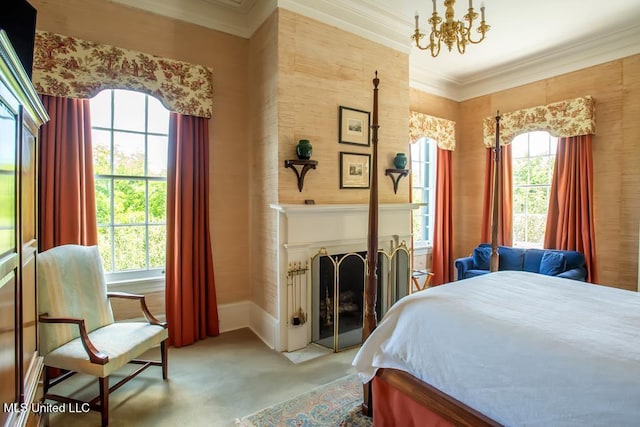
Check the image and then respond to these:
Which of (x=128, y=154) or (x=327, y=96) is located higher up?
(x=327, y=96)

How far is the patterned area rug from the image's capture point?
1.90 metres

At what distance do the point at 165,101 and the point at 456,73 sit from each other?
388 centimetres

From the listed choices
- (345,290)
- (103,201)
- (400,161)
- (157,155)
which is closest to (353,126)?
(400,161)

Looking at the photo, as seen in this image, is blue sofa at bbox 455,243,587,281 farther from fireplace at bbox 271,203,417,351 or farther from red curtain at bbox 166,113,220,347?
red curtain at bbox 166,113,220,347

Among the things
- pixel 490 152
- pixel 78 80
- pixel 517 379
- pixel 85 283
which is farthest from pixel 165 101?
pixel 490 152

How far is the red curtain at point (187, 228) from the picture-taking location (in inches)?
114

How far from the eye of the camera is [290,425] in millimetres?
1884

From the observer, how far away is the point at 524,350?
50.2 inches

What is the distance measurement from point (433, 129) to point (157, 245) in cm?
379

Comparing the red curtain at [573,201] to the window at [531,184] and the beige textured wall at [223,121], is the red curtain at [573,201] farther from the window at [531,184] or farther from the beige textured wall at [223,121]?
the beige textured wall at [223,121]

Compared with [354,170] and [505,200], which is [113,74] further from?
[505,200]

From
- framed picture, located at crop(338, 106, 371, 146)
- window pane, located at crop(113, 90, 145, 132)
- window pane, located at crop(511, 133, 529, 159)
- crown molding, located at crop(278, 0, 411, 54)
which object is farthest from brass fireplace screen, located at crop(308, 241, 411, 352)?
window pane, located at crop(511, 133, 529, 159)

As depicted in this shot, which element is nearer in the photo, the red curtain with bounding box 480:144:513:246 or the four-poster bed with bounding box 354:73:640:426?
the four-poster bed with bounding box 354:73:640:426

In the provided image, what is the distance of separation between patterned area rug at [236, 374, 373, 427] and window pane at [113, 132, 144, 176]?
87.8 inches
